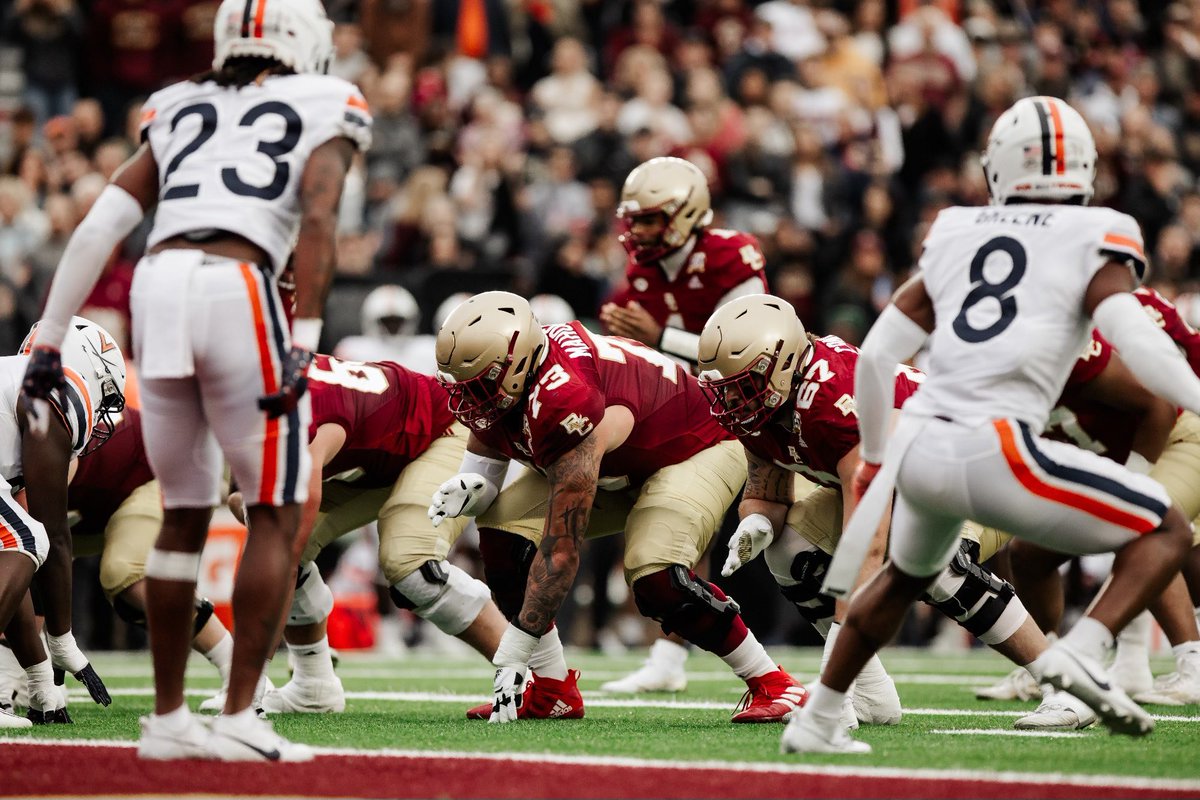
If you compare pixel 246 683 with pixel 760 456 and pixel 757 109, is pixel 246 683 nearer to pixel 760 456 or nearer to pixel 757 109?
pixel 760 456

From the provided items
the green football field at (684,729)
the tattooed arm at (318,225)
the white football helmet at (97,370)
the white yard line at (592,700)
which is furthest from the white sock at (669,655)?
the tattooed arm at (318,225)

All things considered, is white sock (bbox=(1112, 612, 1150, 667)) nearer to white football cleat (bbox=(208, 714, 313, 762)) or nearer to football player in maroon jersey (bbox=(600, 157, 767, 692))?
football player in maroon jersey (bbox=(600, 157, 767, 692))

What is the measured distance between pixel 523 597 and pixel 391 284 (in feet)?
17.4

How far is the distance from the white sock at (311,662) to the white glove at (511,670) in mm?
1013

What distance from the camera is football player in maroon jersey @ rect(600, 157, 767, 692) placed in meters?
7.61

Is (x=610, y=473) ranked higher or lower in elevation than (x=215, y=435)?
lower

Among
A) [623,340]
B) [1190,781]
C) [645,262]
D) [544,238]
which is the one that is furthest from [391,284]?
[1190,781]

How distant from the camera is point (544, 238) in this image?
40.4 feet

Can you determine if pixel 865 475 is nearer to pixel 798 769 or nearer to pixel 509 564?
pixel 798 769

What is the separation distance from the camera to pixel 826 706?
4.46m

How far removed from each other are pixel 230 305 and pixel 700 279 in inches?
150

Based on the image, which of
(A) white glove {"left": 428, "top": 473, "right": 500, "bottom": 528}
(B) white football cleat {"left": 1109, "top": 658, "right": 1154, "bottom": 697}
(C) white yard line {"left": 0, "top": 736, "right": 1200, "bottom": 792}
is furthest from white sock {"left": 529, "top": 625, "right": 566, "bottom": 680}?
(B) white football cleat {"left": 1109, "top": 658, "right": 1154, "bottom": 697}

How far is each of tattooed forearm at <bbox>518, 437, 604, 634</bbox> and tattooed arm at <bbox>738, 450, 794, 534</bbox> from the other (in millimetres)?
655

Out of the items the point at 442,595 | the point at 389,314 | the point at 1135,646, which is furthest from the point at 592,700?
the point at 389,314
